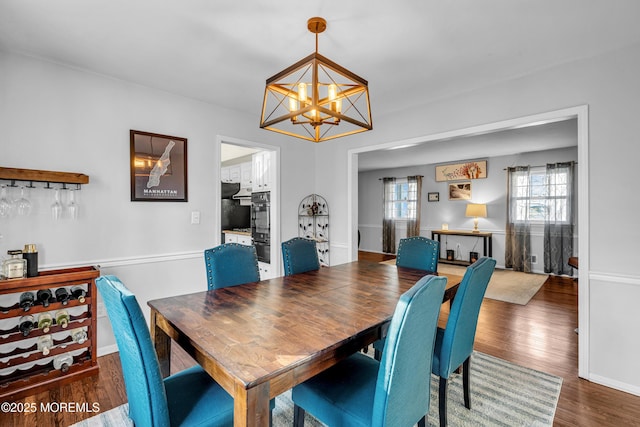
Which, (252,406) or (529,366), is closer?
(252,406)

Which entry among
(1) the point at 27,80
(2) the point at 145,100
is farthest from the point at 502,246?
(1) the point at 27,80

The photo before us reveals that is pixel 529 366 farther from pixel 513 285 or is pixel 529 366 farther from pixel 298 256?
pixel 513 285

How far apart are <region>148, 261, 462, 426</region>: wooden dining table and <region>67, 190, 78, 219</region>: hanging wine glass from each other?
1.48 metres

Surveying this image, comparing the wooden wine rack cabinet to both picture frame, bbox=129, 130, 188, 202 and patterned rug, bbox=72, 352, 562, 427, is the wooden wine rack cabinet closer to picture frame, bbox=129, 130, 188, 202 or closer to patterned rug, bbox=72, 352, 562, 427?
patterned rug, bbox=72, 352, 562, 427

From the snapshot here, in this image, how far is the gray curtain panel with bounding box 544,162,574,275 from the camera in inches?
229

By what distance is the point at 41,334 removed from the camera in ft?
7.18

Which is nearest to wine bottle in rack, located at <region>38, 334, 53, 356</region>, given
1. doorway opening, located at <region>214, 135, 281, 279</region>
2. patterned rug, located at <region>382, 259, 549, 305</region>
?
doorway opening, located at <region>214, 135, 281, 279</region>

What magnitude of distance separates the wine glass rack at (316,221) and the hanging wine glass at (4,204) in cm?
298

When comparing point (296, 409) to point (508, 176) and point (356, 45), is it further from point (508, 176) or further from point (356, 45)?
point (508, 176)

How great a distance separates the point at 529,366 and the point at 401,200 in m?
6.07

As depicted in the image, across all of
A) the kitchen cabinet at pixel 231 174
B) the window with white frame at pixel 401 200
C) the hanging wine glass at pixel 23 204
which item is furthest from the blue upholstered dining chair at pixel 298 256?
the window with white frame at pixel 401 200

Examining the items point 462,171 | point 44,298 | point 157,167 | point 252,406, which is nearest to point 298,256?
point 157,167

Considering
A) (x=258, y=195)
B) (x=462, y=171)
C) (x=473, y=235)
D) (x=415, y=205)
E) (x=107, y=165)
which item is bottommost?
(x=473, y=235)

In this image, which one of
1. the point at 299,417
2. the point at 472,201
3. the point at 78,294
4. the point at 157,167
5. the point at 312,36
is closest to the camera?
the point at 299,417
